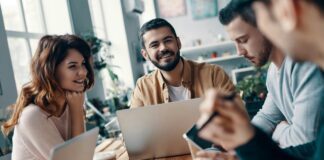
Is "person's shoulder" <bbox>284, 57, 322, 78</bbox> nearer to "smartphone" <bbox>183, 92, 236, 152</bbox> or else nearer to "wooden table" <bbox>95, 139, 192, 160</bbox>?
"smartphone" <bbox>183, 92, 236, 152</bbox>

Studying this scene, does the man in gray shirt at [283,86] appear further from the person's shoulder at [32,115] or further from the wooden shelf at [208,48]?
the wooden shelf at [208,48]

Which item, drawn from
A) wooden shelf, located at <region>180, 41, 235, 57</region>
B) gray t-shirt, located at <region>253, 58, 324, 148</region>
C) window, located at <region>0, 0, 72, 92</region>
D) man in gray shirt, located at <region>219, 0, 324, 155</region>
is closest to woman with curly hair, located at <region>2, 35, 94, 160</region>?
man in gray shirt, located at <region>219, 0, 324, 155</region>

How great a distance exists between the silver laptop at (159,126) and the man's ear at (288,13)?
2.86 ft

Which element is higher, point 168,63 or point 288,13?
point 288,13

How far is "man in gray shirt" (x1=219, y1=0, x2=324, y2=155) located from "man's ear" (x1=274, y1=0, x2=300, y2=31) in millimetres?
478

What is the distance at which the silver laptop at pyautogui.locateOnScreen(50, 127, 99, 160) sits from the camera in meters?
0.96

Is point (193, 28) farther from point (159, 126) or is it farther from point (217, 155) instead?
point (217, 155)

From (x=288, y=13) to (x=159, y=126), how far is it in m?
0.99

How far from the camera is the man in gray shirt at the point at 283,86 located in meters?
1.22

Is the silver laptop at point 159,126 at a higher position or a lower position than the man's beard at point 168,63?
lower

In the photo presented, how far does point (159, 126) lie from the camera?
1473 millimetres

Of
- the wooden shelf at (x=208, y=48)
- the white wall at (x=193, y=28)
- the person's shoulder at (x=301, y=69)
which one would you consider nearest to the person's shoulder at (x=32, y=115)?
the person's shoulder at (x=301, y=69)

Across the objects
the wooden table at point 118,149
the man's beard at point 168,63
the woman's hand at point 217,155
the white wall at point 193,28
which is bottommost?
the wooden table at point 118,149

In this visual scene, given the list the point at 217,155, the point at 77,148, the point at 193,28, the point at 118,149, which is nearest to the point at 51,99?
the point at 118,149
